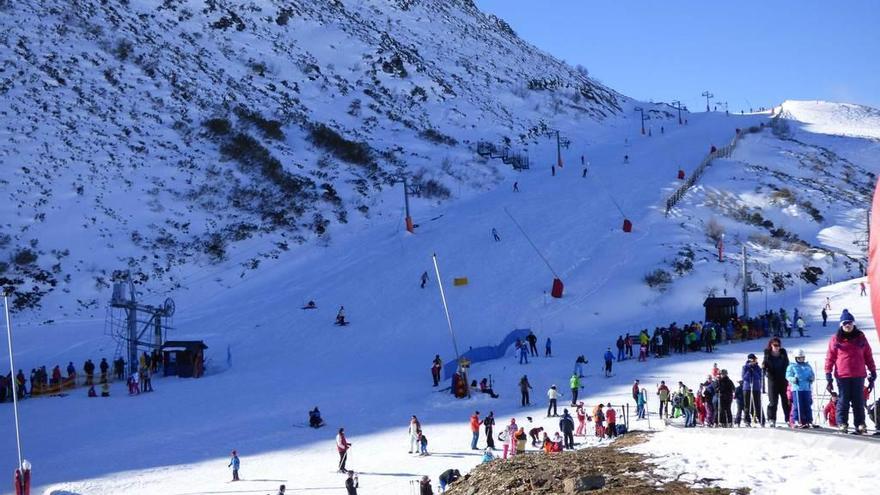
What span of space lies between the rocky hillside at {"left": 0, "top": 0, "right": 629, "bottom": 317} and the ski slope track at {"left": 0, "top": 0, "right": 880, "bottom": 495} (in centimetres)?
23

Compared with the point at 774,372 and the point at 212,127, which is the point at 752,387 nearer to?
the point at 774,372

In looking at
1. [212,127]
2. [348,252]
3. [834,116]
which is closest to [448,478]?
[348,252]

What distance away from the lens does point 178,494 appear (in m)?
18.3

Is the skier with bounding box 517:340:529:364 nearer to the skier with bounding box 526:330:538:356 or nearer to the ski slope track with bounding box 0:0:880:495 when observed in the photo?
the ski slope track with bounding box 0:0:880:495

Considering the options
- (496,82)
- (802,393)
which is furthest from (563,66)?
(802,393)

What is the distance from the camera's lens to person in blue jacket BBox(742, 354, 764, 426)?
43.4 ft

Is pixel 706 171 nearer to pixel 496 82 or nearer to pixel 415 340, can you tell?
pixel 415 340

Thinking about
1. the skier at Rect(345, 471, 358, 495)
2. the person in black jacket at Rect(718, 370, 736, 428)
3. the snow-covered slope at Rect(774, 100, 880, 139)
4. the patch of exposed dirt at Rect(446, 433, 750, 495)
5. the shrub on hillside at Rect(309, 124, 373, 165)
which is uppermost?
the snow-covered slope at Rect(774, 100, 880, 139)

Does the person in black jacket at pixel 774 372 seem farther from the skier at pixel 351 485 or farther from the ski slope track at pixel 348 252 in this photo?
the skier at pixel 351 485

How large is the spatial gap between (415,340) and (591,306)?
25.3ft

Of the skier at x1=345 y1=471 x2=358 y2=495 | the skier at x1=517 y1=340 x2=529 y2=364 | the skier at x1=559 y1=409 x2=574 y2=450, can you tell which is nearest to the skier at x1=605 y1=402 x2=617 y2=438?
the skier at x1=559 y1=409 x2=574 y2=450

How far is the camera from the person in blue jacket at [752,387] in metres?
13.2

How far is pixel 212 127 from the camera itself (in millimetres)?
59656

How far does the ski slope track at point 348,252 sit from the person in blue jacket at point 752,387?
1374mm
